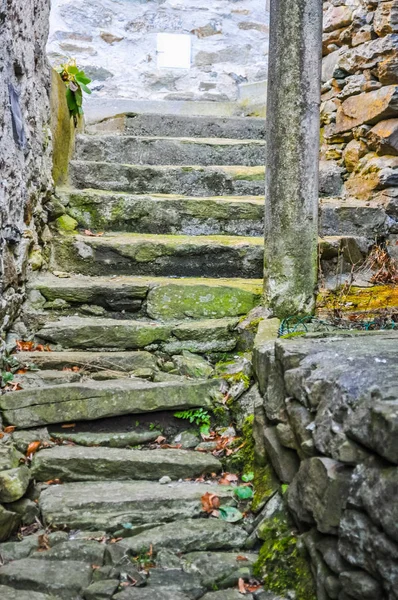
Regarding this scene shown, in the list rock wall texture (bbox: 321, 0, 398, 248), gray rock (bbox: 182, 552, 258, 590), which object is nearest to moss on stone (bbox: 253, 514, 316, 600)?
gray rock (bbox: 182, 552, 258, 590)

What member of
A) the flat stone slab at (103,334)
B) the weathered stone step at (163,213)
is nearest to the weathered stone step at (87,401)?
the flat stone slab at (103,334)

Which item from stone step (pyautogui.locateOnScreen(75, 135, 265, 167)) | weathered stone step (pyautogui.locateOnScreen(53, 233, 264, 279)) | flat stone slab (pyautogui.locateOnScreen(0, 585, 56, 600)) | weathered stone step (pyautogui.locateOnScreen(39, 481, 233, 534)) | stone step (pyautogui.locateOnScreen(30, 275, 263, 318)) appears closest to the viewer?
flat stone slab (pyautogui.locateOnScreen(0, 585, 56, 600))

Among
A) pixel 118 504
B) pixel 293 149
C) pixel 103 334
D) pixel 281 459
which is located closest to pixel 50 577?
pixel 118 504

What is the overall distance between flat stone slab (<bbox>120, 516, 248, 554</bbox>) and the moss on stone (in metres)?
0.12

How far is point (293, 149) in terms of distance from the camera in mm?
2914

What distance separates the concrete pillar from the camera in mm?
2873

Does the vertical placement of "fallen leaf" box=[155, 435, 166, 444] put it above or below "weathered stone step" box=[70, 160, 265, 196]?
below

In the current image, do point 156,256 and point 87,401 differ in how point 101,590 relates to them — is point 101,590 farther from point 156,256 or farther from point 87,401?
point 156,256

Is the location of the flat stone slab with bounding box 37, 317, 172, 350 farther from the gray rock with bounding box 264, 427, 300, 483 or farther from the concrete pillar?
the gray rock with bounding box 264, 427, 300, 483

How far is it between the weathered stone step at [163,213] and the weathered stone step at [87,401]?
1.56 metres

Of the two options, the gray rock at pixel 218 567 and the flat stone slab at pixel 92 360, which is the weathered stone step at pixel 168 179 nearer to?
the flat stone slab at pixel 92 360

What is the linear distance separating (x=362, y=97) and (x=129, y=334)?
101 inches

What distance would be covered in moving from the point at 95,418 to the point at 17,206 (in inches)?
47.6

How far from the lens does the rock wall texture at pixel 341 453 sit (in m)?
1.36
